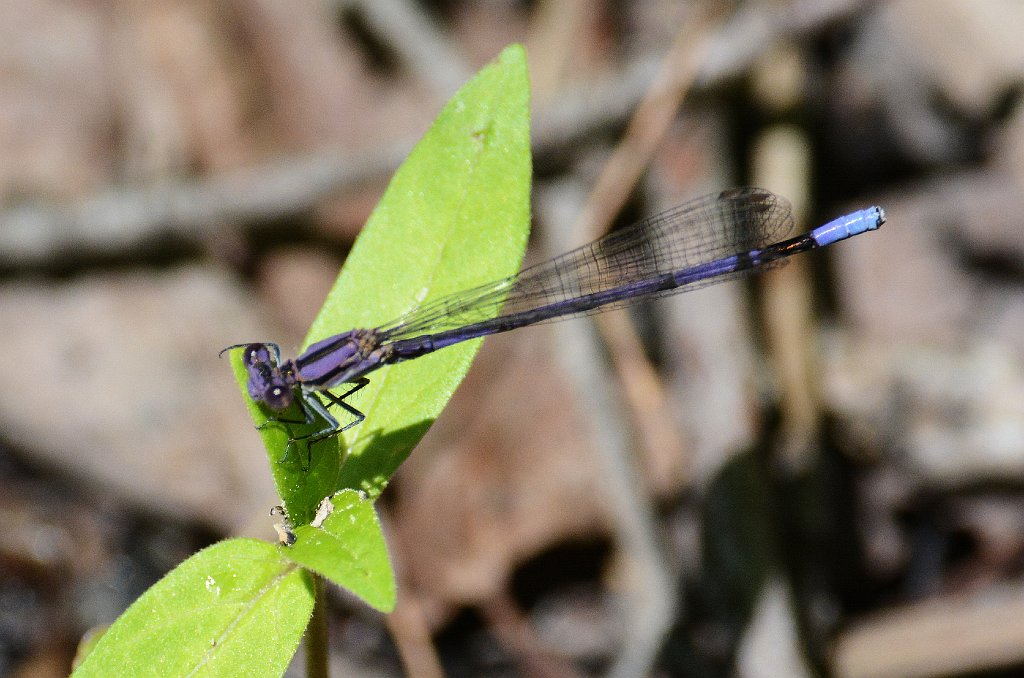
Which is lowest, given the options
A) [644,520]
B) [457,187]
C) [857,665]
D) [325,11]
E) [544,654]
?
[857,665]

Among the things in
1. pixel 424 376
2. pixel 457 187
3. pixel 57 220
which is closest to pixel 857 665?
pixel 424 376

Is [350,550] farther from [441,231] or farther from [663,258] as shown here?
[663,258]

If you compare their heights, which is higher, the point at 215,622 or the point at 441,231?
the point at 441,231

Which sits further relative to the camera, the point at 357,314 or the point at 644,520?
the point at 644,520

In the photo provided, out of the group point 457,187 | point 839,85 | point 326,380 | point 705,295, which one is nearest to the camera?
point 457,187

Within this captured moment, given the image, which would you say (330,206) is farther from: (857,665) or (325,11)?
(857,665)

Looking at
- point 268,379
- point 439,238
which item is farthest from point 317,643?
point 439,238

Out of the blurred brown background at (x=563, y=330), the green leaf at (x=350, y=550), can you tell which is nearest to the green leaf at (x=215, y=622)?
the green leaf at (x=350, y=550)
